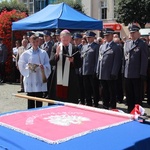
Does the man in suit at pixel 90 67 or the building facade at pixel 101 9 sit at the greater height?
the building facade at pixel 101 9

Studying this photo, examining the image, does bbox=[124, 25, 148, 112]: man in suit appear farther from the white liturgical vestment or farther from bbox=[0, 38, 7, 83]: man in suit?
bbox=[0, 38, 7, 83]: man in suit

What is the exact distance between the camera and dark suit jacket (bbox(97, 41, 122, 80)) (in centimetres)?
628

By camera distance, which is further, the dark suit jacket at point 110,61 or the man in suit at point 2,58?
the man in suit at point 2,58

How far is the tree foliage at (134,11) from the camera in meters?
24.7

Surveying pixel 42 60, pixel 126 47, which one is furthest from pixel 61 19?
pixel 42 60

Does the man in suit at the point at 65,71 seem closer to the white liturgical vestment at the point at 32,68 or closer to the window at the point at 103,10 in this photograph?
the white liturgical vestment at the point at 32,68

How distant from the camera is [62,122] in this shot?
2.39 m

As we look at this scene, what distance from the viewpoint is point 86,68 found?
6.89m

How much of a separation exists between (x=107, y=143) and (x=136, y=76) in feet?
13.3

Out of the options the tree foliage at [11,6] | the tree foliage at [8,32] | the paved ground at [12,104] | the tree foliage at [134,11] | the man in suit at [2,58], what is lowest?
the paved ground at [12,104]

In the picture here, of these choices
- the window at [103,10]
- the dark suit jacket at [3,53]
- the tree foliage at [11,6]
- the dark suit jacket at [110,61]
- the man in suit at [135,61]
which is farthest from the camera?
the window at [103,10]

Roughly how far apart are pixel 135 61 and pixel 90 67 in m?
1.34

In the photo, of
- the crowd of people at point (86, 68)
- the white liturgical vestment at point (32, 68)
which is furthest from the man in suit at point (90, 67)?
the white liturgical vestment at point (32, 68)

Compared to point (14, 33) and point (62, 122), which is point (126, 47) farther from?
point (14, 33)
